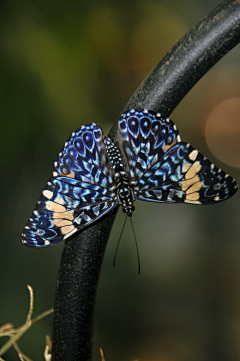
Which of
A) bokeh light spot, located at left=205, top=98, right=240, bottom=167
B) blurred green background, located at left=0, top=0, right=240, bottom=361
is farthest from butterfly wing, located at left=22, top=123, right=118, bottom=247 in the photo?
bokeh light spot, located at left=205, top=98, right=240, bottom=167

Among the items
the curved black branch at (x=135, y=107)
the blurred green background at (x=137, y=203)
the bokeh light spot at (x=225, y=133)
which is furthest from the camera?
the bokeh light spot at (x=225, y=133)

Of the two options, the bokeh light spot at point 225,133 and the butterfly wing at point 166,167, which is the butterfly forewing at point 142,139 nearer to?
the butterfly wing at point 166,167

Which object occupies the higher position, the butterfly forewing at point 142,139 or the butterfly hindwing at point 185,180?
the butterfly forewing at point 142,139

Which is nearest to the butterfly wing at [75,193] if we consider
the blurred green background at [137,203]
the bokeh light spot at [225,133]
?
the blurred green background at [137,203]

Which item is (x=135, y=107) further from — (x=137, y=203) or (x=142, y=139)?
(x=137, y=203)

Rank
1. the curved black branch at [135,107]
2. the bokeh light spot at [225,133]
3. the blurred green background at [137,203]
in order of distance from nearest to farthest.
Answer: the curved black branch at [135,107] < the blurred green background at [137,203] < the bokeh light spot at [225,133]

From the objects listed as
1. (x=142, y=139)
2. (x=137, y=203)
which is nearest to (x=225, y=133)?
(x=137, y=203)

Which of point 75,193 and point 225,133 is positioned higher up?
point 225,133
